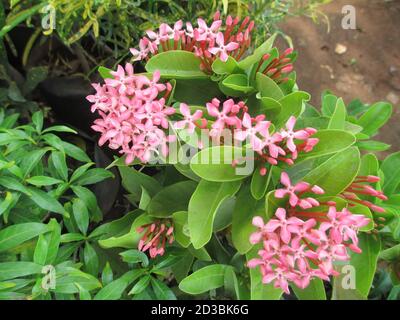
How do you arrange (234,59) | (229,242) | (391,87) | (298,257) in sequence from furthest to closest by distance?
(391,87)
(229,242)
(234,59)
(298,257)

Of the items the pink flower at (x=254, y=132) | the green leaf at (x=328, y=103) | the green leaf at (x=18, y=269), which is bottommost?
the green leaf at (x=18, y=269)

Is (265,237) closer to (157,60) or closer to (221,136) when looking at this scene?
(221,136)

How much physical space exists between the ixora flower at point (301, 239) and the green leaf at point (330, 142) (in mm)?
61

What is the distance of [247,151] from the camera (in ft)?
2.41

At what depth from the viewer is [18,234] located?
79 centimetres

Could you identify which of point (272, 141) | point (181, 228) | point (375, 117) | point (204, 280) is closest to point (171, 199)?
point (181, 228)

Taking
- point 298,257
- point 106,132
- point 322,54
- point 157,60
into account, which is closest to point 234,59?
point 157,60

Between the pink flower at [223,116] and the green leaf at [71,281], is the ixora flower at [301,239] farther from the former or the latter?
the green leaf at [71,281]

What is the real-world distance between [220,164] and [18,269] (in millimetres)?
377

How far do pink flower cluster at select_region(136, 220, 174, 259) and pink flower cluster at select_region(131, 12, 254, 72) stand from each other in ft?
1.01

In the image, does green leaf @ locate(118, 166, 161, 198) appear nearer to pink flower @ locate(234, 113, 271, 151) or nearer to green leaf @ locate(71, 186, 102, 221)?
green leaf @ locate(71, 186, 102, 221)

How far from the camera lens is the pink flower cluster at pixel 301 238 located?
69 centimetres

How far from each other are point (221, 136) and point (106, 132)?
20 centimetres

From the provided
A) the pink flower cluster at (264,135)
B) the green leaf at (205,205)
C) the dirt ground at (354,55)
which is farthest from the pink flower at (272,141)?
the dirt ground at (354,55)
